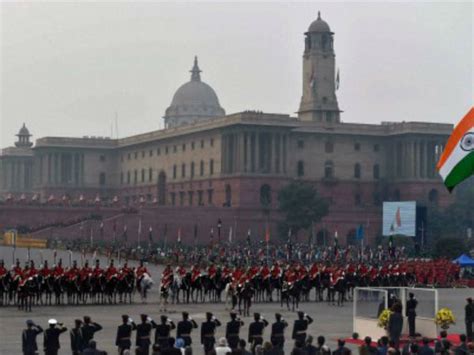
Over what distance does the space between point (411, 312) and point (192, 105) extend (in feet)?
426

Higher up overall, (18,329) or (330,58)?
(330,58)

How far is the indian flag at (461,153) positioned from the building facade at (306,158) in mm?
71337

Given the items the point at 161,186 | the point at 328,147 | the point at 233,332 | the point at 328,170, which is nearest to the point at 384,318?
the point at 233,332

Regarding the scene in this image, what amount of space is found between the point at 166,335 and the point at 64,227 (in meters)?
73.3

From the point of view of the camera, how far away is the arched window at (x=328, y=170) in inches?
4348

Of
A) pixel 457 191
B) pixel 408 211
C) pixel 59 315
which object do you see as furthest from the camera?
pixel 457 191

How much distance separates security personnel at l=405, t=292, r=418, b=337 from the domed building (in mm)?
126226

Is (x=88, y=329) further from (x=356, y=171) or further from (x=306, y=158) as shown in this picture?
(x=356, y=171)

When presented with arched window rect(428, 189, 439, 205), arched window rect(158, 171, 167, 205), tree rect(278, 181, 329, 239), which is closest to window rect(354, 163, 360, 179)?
arched window rect(428, 189, 439, 205)

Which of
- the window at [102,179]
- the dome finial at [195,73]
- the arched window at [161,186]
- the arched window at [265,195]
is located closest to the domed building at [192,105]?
the dome finial at [195,73]

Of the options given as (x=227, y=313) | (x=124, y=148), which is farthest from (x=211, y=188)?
(x=227, y=313)

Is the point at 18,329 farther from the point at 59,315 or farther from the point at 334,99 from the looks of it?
the point at 334,99

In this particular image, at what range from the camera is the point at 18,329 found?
103 ft

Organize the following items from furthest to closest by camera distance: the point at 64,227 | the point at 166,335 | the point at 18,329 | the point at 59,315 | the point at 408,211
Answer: the point at 64,227 < the point at 408,211 < the point at 59,315 < the point at 18,329 < the point at 166,335
